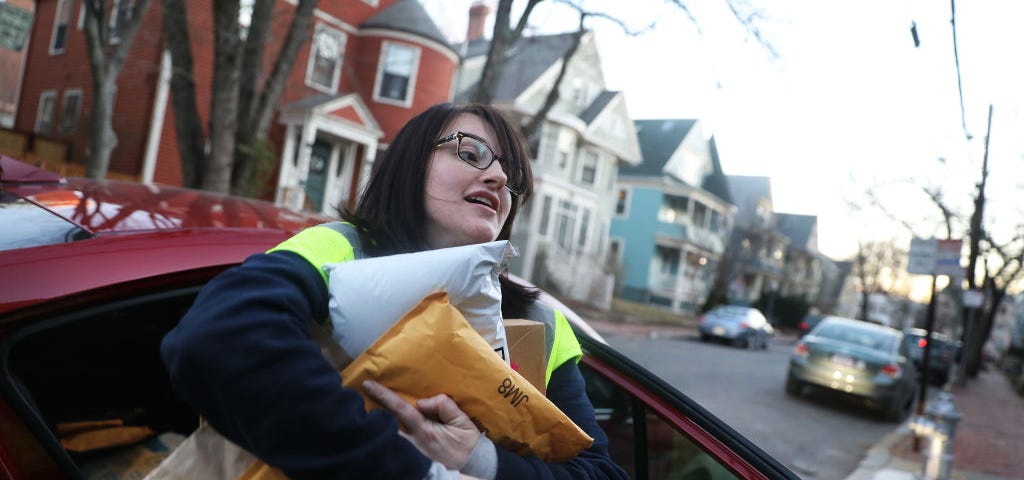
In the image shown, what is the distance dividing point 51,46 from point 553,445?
24353mm

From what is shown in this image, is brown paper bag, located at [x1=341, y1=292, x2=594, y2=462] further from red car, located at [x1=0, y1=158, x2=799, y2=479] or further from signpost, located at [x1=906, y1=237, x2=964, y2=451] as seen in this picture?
signpost, located at [x1=906, y1=237, x2=964, y2=451]

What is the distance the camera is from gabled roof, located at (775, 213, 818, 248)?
60219 millimetres

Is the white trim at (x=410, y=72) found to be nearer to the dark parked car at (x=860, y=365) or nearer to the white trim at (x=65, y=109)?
the white trim at (x=65, y=109)

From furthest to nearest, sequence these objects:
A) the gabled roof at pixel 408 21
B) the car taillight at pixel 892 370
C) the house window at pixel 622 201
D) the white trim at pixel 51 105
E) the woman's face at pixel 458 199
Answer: the house window at pixel 622 201 → the gabled roof at pixel 408 21 → the white trim at pixel 51 105 → the car taillight at pixel 892 370 → the woman's face at pixel 458 199

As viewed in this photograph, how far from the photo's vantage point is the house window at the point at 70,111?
1888 centimetres

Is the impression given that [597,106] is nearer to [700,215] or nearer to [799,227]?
[700,215]

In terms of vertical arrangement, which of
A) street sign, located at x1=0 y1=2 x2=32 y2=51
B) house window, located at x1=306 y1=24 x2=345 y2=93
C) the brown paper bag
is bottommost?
the brown paper bag

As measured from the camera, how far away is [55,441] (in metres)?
1.45

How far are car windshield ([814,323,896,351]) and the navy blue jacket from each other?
1248 cm

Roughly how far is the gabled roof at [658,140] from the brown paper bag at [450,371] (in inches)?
1351

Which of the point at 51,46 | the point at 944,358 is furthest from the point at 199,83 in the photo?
the point at 944,358

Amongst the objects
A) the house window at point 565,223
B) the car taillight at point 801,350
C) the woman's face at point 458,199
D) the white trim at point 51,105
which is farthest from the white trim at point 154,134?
the woman's face at point 458,199

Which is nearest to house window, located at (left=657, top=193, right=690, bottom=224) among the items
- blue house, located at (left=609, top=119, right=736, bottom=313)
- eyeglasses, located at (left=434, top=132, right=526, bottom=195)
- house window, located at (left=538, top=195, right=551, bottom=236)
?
blue house, located at (left=609, top=119, right=736, bottom=313)

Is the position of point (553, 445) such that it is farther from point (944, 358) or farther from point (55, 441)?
point (944, 358)
